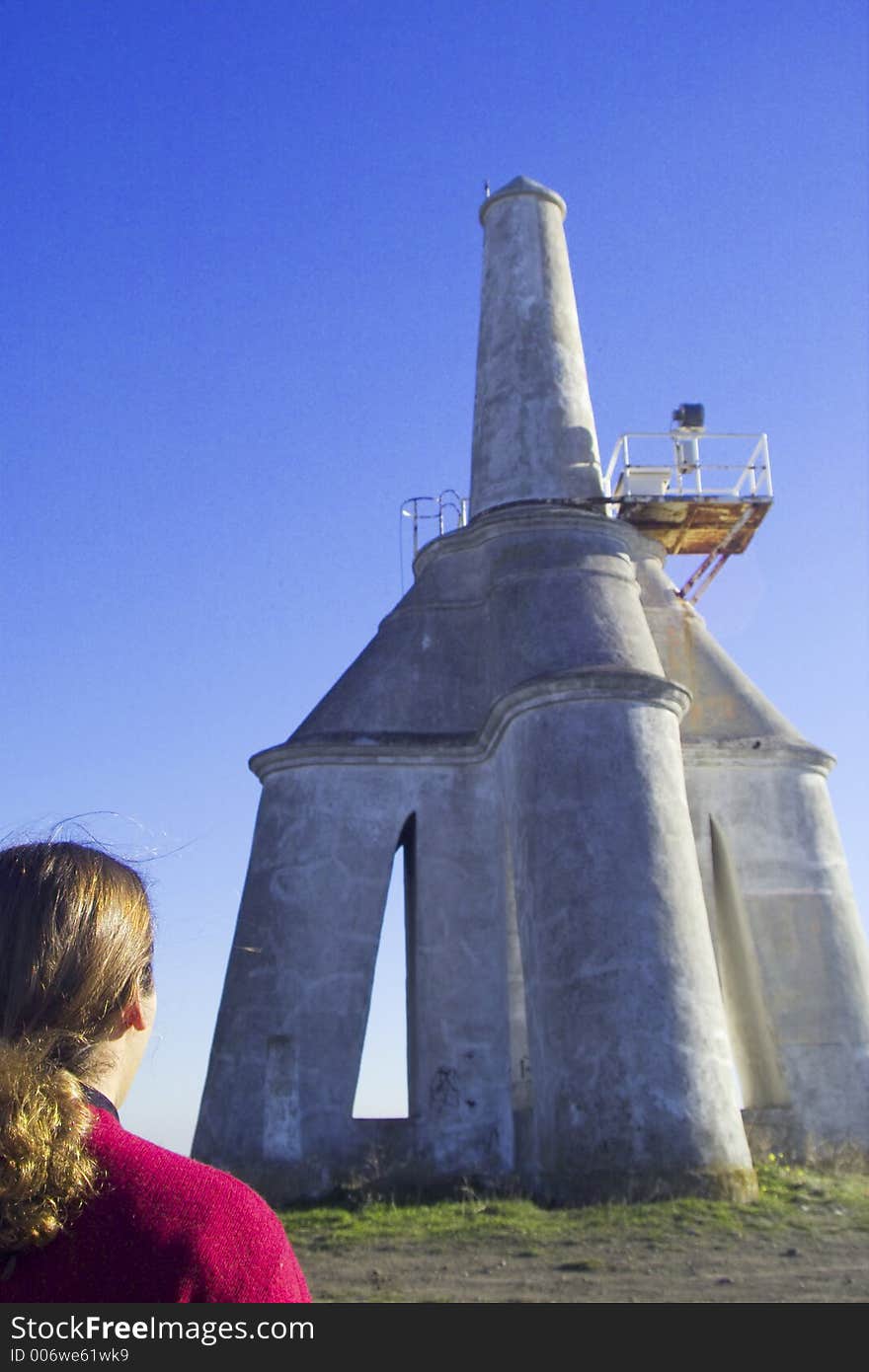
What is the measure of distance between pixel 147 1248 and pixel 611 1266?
9.65 meters

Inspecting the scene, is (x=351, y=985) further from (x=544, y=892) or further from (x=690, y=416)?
(x=690, y=416)

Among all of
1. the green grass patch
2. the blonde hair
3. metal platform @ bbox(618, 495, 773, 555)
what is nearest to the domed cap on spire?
metal platform @ bbox(618, 495, 773, 555)

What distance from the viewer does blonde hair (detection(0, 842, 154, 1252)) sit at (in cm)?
218

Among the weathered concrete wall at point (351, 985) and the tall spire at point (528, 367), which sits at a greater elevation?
the tall spire at point (528, 367)

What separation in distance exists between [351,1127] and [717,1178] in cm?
450

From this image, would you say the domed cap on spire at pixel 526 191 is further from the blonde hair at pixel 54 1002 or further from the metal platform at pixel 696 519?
the blonde hair at pixel 54 1002

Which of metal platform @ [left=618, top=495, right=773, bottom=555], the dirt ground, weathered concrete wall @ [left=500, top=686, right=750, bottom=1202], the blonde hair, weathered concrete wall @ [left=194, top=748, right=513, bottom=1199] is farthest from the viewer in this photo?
metal platform @ [left=618, top=495, right=773, bottom=555]

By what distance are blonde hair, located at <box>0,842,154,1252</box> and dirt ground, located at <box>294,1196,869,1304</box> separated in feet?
27.0

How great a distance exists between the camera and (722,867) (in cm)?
1838

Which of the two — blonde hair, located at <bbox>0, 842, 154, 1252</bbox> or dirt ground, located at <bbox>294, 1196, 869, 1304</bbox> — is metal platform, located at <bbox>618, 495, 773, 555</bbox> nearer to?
dirt ground, located at <bbox>294, 1196, 869, 1304</bbox>

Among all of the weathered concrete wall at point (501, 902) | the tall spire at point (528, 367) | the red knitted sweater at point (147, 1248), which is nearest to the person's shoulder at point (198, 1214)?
the red knitted sweater at point (147, 1248)

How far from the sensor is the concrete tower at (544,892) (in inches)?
564

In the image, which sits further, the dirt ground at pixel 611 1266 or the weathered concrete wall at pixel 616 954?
the weathered concrete wall at pixel 616 954

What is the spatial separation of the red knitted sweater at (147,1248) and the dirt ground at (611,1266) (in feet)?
26.5
